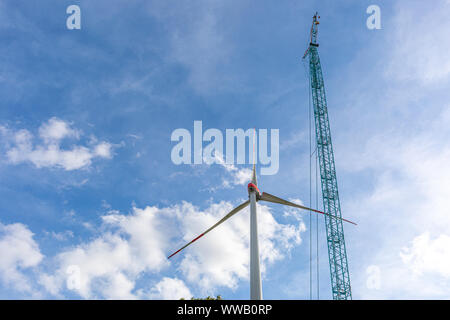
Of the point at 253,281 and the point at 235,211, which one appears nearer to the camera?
the point at 253,281

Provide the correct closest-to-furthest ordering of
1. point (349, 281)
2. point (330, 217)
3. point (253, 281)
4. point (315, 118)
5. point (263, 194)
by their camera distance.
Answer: point (253, 281) < point (263, 194) < point (349, 281) < point (330, 217) < point (315, 118)

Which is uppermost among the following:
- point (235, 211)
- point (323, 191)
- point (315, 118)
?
point (315, 118)

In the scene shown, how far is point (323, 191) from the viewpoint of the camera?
→ 10431cm
